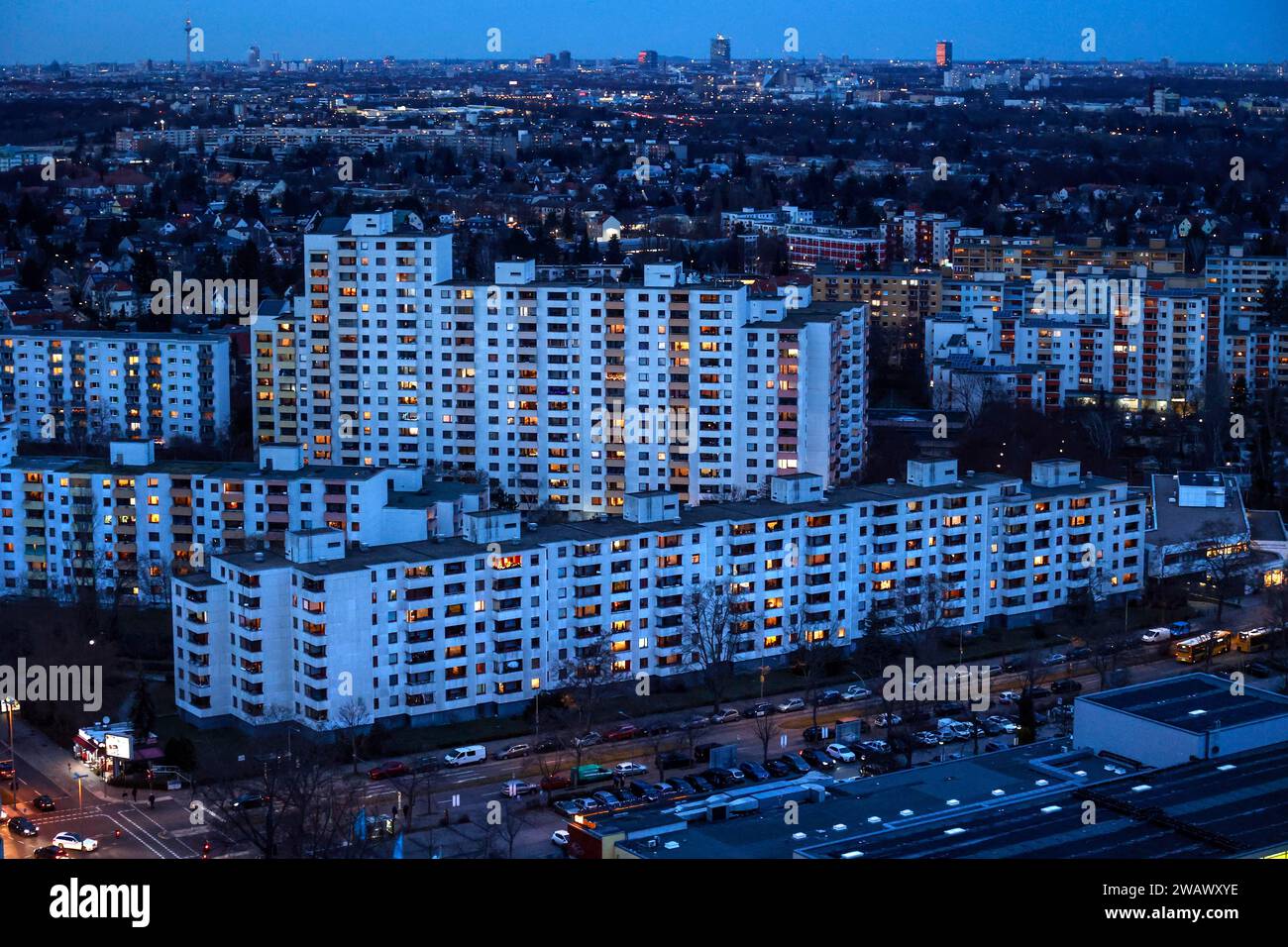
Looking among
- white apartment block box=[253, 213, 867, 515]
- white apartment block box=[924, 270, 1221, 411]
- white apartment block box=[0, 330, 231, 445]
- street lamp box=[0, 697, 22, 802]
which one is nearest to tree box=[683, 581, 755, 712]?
street lamp box=[0, 697, 22, 802]

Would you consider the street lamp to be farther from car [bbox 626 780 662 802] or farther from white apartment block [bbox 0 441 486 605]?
car [bbox 626 780 662 802]

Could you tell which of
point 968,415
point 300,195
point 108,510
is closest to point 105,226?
point 300,195

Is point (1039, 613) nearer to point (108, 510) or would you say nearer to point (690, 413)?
point (690, 413)

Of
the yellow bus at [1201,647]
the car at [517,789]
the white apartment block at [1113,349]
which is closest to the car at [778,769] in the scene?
the car at [517,789]

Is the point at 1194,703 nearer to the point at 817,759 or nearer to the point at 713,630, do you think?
the point at 817,759

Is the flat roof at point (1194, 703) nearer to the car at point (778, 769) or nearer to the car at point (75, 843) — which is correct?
the car at point (778, 769)

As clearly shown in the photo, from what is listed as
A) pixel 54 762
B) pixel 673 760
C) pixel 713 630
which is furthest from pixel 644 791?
pixel 54 762

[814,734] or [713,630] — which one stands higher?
[713,630]
